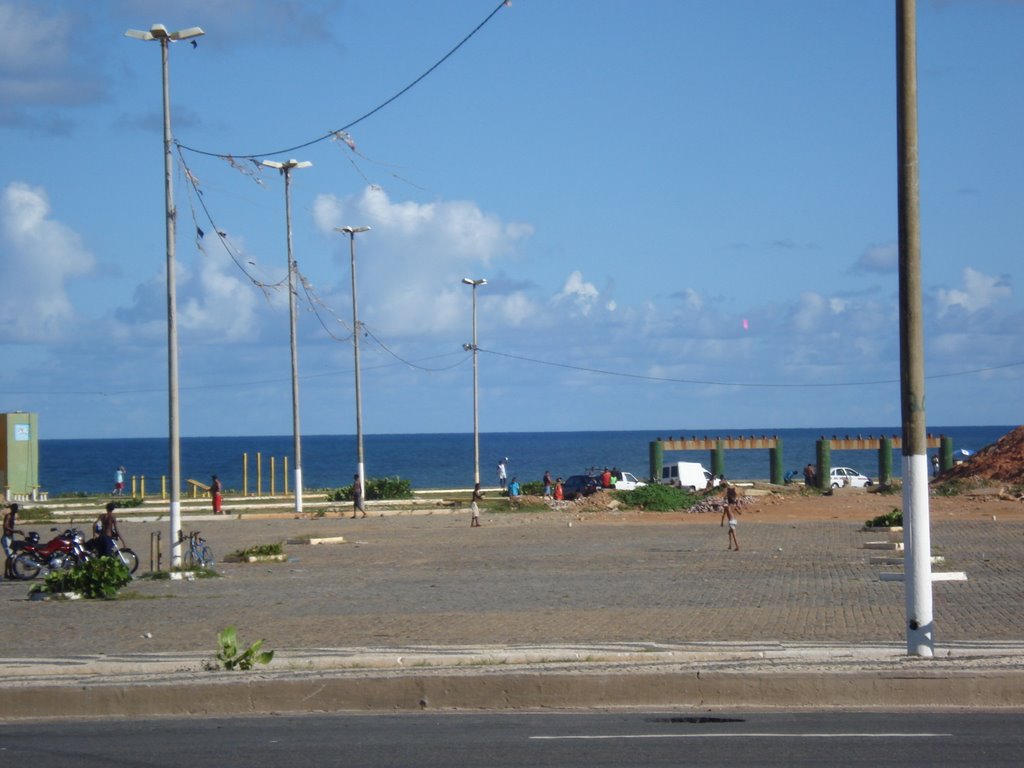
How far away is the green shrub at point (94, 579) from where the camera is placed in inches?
834

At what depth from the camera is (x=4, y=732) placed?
10398mm

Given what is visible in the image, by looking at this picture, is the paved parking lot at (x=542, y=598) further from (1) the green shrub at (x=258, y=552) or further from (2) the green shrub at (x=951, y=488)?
(2) the green shrub at (x=951, y=488)

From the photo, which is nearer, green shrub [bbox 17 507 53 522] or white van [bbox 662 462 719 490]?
green shrub [bbox 17 507 53 522]

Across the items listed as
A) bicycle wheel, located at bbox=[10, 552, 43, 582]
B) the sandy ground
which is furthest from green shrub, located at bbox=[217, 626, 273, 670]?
the sandy ground

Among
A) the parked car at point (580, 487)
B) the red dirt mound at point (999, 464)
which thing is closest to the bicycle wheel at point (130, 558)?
the parked car at point (580, 487)

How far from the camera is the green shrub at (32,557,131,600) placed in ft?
69.5

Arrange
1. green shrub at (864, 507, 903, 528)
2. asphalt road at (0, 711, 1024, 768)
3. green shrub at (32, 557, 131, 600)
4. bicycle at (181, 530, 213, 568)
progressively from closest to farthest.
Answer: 1. asphalt road at (0, 711, 1024, 768)
2. green shrub at (32, 557, 131, 600)
3. bicycle at (181, 530, 213, 568)
4. green shrub at (864, 507, 903, 528)

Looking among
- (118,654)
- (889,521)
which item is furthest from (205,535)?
(118,654)

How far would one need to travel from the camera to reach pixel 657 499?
48.8 metres

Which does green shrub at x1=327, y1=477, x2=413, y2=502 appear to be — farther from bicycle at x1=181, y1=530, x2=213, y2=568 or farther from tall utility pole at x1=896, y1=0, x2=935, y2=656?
tall utility pole at x1=896, y1=0, x2=935, y2=656

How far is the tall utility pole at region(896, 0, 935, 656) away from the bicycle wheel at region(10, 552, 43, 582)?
19.1 meters

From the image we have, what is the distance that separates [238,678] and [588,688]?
3.32m

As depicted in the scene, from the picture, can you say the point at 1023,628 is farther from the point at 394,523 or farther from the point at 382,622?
the point at 394,523

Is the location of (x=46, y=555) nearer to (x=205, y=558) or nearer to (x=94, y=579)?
(x=205, y=558)
